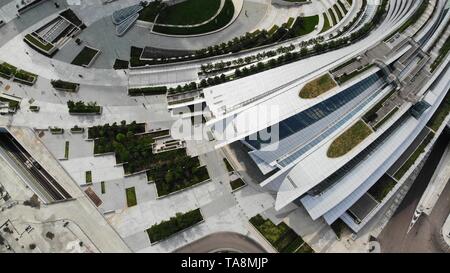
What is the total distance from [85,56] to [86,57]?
48cm

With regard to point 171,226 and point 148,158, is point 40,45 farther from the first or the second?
point 171,226

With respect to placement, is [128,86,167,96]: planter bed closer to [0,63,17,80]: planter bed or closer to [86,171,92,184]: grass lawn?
[86,171,92,184]: grass lawn

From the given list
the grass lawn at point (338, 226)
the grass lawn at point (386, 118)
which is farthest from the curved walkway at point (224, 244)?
the grass lawn at point (386, 118)

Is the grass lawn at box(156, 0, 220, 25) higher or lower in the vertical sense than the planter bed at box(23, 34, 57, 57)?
lower

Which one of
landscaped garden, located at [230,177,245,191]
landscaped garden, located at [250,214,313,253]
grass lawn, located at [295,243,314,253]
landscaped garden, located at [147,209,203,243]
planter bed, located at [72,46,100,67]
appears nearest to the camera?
landscaped garden, located at [147,209,203,243]

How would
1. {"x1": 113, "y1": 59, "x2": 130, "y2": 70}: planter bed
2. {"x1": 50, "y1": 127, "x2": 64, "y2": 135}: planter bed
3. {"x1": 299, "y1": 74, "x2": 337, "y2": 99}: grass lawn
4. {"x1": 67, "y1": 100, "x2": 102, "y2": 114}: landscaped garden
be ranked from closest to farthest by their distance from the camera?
{"x1": 299, "y1": 74, "x2": 337, "y2": 99}: grass lawn < {"x1": 50, "y1": 127, "x2": 64, "y2": 135}: planter bed < {"x1": 67, "y1": 100, "x2": 102, "y2": 114}: landscaped garden < {"x1": 113, "y1": 59, "x2": 130, "y2": 70}: planter bed

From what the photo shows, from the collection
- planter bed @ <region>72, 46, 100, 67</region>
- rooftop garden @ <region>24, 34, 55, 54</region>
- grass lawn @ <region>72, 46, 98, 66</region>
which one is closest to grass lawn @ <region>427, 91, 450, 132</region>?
planter bed @ <region>72, 46, 100, 67</region>

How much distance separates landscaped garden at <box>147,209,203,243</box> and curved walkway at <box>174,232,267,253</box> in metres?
4.08

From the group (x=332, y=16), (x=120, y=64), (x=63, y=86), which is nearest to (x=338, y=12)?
(x=332, y=16)

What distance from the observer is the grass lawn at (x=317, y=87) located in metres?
76.5

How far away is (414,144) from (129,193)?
64.0 meters

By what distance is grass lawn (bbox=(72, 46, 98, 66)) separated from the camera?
3836 inches
